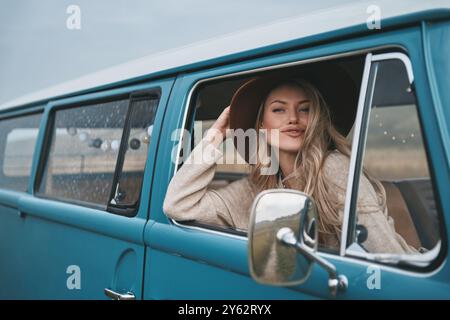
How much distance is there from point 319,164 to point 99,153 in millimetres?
1579

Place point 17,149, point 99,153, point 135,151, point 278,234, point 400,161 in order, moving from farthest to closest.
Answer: point 17,149 → point 99,153 → point 135,151 → point 400,161 → point 278,234

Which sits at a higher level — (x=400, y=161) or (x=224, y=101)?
(x=224, y=101)

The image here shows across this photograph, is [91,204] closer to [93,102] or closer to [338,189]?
[93,102]

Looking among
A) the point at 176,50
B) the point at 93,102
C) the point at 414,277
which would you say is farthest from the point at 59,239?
the point at 414,277

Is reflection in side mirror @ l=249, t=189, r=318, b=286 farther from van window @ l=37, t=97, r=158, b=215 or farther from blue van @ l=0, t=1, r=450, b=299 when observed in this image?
van window @ l=37, t=97, r=158, b=215

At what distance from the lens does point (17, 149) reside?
4.43 metres

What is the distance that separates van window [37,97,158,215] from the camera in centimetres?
247

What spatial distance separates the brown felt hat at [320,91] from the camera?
2209mm

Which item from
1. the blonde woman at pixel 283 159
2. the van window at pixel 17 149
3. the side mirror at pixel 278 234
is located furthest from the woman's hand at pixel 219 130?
the van window at pixel 17 149

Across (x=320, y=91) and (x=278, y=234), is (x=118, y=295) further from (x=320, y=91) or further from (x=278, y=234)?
(x=320, y=91)

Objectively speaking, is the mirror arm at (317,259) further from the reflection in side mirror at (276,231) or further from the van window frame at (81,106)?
the van window frame at (81,106)

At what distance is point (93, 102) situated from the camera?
119 inches
